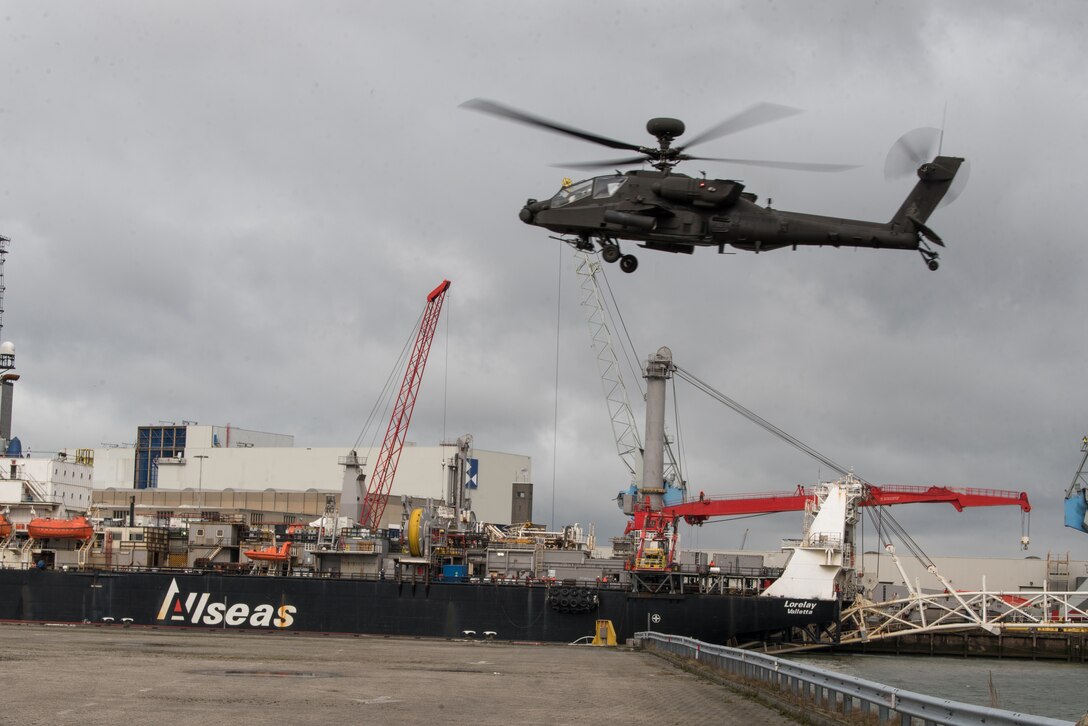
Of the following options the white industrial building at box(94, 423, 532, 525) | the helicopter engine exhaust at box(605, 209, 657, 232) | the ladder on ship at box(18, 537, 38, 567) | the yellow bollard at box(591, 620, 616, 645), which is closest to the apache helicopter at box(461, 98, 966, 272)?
the helicopter engine exhaust at box(605, 209, 657, 232)

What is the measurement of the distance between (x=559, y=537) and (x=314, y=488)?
58764 millimetres

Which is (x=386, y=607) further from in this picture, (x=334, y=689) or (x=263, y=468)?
(x=263, y=468)

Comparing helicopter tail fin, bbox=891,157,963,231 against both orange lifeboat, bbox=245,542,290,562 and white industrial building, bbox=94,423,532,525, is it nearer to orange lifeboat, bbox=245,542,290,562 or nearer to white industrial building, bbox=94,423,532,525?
orange lifeboat, bbox=245,542,290,562

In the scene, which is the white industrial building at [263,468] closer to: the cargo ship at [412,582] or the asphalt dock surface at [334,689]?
the cargo ship at [412,582]

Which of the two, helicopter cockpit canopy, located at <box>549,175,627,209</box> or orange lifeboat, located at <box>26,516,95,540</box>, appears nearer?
helicopter cockpit canopy, located at <box>549,175,627,209</box>

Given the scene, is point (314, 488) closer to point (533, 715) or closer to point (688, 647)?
point (688, 647)

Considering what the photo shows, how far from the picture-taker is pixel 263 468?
127375mm

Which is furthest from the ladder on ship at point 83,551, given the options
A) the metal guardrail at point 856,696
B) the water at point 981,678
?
the metal guardrail at point 856,696

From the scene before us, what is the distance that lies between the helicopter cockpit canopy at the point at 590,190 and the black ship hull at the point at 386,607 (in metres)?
31.8

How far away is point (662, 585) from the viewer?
60.7m

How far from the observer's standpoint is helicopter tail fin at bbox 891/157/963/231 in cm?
3259

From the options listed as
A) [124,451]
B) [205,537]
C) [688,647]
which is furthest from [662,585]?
[124,451]

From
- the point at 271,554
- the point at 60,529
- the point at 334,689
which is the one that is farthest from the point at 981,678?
the point at 60,529

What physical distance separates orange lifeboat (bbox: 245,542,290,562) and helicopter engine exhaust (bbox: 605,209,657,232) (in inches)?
1602
